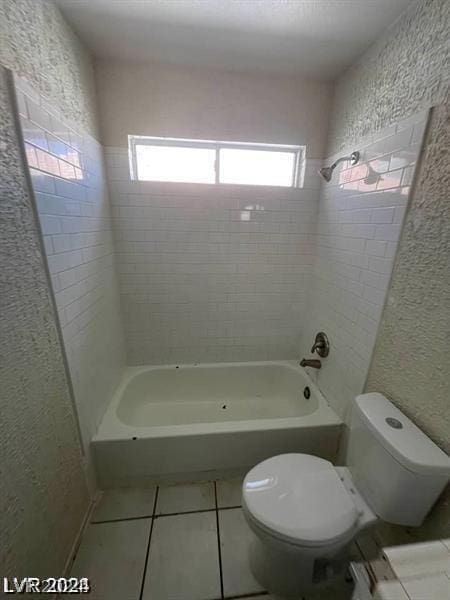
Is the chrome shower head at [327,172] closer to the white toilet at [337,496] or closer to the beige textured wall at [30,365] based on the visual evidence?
the white toilet at [337,496]

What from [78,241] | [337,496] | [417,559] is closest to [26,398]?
[78,241]

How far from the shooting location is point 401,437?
0.83m

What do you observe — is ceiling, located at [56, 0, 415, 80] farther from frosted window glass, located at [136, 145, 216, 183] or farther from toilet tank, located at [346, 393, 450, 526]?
toilet tank, located at [346, 393, 450, 526]

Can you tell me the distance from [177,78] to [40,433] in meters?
1.92

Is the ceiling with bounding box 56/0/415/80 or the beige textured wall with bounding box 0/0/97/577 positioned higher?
the ceiling with bounding box 56/0/415/80

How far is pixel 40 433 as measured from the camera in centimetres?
85

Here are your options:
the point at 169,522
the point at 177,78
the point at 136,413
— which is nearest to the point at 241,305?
the point at 136,413

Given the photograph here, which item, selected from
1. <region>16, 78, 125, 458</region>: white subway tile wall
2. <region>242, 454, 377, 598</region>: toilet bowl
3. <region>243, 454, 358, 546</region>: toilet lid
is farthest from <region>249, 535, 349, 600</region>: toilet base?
<region>16, 78, 125, 458</region>: white subway tile wall

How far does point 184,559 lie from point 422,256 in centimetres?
160

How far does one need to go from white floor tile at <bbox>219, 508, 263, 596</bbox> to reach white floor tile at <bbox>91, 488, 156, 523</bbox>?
394 mm

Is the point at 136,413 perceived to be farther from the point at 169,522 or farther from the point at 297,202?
the point at 297,202

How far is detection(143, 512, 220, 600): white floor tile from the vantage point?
0.96 m

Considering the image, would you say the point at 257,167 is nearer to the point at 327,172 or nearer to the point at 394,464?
the point at 327,172

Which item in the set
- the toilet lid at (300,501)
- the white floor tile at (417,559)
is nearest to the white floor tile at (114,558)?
the toilet lid at (300,501)
